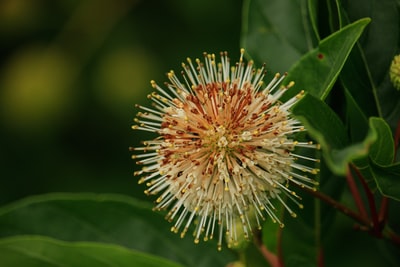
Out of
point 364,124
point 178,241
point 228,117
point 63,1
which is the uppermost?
point 63,1

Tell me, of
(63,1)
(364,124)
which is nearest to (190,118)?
(364,124)

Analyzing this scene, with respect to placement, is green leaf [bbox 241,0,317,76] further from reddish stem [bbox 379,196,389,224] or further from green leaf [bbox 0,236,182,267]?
green leaf [bbox 0,236,182,267]

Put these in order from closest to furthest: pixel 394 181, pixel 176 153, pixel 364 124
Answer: pixel 394 181, pixel 176 153, pixel 364 124

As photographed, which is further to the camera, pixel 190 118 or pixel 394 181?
pixel 190 118

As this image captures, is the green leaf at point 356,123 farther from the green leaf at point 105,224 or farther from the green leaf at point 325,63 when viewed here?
the green leaf at point 105,224

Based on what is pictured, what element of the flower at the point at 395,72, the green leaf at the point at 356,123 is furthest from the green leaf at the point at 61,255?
the flower at the point at 395,72

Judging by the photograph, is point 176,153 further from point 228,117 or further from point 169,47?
point 169,47

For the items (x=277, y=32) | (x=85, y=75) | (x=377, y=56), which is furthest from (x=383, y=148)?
(x=85, y=75)

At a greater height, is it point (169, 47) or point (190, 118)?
point (169, 47)
